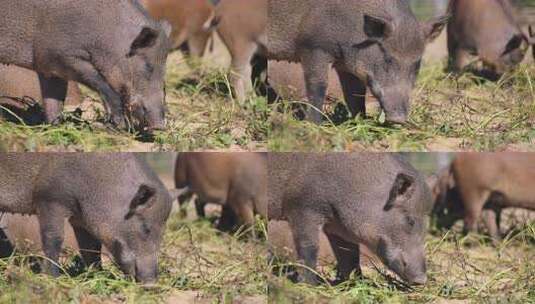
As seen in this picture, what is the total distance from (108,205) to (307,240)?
123 cm

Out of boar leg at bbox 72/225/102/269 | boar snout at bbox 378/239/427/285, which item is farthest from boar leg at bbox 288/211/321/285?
boar leg at bbox 72/225/102/269

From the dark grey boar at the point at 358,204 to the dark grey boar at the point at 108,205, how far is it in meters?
0.82

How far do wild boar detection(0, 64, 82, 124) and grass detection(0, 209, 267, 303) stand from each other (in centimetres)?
99

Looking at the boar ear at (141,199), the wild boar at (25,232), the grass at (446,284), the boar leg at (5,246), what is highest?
the boar ear at (141,199)

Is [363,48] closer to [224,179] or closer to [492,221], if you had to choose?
[224,179]

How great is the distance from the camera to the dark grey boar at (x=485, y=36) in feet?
36.0

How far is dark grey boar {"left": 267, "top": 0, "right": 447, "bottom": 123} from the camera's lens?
313 inches

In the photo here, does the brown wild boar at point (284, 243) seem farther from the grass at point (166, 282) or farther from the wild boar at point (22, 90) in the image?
the wild boar at point (22, 90)

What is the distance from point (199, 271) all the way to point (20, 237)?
1247mm

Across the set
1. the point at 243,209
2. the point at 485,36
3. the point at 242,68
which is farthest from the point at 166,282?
the point at 485,36

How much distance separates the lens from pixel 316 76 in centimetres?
811

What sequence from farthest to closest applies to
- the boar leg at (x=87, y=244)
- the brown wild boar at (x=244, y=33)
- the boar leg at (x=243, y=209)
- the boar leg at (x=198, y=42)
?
the boar leg at (x=198, y=42), the boar leg at (x=243, y=209), the brown wild boar at (x=244, y=33), the boar leg at (x=87, y=244)

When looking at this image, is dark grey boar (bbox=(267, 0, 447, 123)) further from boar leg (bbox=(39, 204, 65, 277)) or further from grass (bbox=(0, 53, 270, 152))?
boar leg (bbox=(39, 204, 65, 277))

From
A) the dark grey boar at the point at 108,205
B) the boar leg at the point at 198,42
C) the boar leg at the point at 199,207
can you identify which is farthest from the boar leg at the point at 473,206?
the dark grey boar at the point at 108,205
